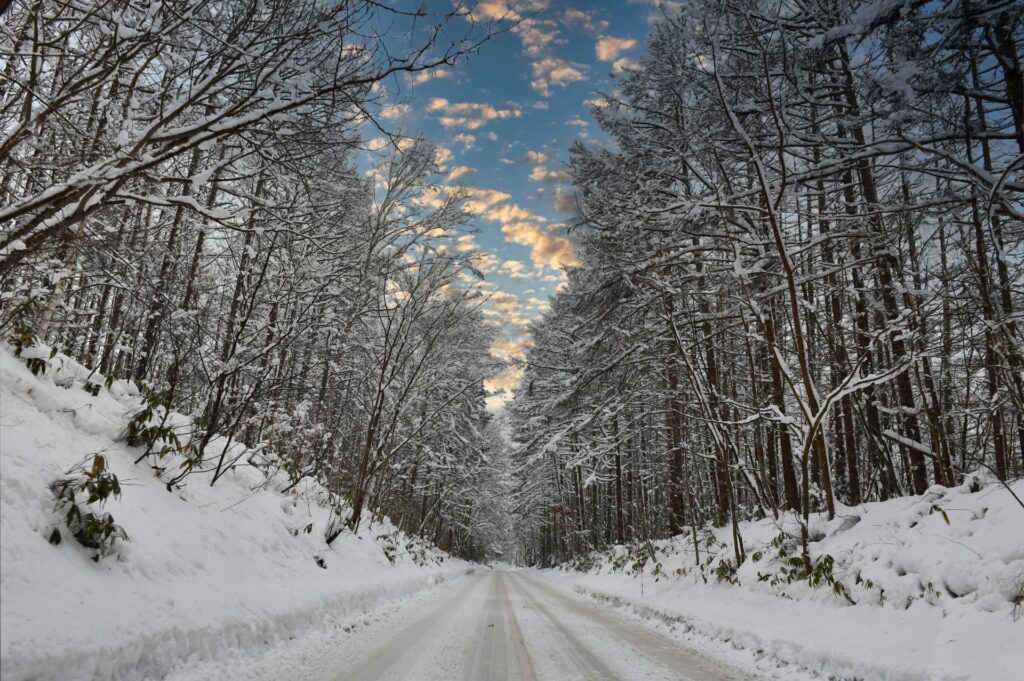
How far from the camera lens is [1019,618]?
378cm

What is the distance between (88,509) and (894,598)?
7.31 meters

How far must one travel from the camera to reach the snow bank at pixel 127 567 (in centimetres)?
283

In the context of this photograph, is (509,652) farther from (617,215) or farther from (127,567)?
(617,215)

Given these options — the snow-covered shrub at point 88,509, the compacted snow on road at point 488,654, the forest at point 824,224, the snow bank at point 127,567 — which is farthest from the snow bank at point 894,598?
the snow-covered shrub at point 88,509

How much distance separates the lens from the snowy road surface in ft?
13.8

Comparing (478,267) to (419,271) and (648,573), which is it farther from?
(648,573)

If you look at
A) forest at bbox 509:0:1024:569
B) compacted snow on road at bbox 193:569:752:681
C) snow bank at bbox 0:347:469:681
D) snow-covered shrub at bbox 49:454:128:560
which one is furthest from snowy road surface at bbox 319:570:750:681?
forest at bbox 509:0:1024:569

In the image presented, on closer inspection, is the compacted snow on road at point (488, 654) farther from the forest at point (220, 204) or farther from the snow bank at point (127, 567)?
the forest at point (220, 204)

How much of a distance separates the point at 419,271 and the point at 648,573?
31.6 feet

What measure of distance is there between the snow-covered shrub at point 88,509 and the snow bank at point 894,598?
5.89 meters

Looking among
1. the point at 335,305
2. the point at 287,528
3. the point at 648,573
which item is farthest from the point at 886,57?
the point at 648,573

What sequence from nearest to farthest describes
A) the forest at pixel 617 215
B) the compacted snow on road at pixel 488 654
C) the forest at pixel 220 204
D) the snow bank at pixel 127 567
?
the snow bank at pixel 127 567 → the forest at pixel 220 204 → the forest at pixel 617 215 → the compacted snow on road at pixel 488 654

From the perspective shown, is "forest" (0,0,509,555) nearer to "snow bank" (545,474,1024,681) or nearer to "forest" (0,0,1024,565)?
"forest" (0,0,1024,565)

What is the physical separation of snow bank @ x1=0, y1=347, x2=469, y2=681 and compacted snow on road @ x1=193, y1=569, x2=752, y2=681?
1.33 feet
